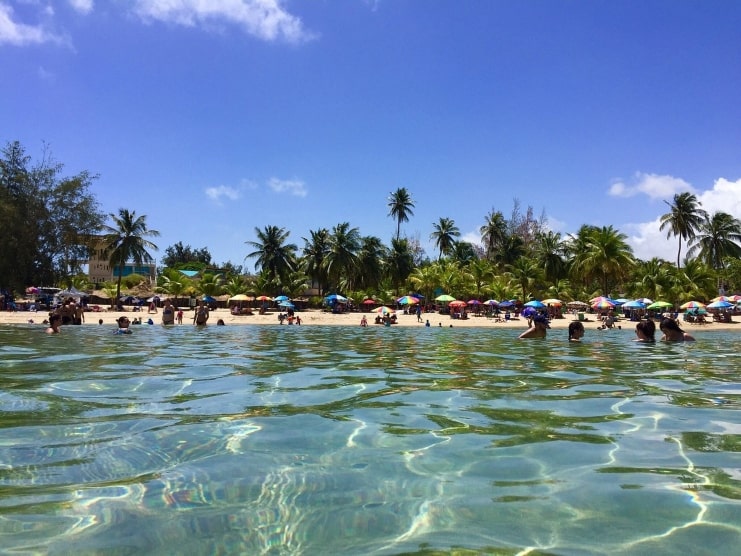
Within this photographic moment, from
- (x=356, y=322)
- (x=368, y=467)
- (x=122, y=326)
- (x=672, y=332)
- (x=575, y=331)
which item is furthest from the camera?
(x=356, y=322)

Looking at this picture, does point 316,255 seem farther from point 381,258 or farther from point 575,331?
point 575,331

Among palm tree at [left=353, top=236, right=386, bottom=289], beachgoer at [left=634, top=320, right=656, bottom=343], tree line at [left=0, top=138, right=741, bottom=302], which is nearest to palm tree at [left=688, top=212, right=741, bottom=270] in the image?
tree line at [left=0, top=138, right=741, bottom=302]

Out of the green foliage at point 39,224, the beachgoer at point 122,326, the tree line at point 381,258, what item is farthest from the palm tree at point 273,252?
the beachgoer at point 122,326

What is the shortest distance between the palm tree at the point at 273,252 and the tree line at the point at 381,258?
0.36 feet

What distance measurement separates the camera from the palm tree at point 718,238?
58.8 m

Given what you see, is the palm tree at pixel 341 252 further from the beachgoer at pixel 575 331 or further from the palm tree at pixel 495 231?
the beachgoer at pixel 575 331

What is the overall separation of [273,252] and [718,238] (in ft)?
167

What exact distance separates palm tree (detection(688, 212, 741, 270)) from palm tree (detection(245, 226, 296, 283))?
46.6 metres

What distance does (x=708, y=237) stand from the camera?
197ft

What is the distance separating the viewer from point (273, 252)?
5656cm

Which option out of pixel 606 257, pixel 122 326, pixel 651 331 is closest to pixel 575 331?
pixel 651 331

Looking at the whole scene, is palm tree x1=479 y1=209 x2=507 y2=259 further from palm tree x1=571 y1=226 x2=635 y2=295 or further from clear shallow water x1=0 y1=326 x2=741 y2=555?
clear shallow water x1=0 y1=326 x2=741 y2=555

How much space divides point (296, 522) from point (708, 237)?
229 feet

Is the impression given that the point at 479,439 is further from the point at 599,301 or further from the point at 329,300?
the point at 329,300
